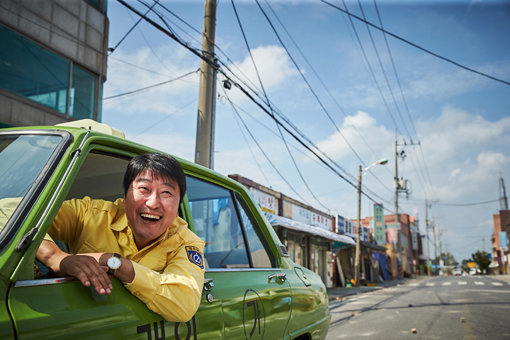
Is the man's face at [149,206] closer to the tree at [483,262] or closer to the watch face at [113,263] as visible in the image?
the watch face at [113,263]

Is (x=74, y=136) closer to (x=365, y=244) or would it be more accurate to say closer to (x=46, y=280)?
(x=46, y=280)

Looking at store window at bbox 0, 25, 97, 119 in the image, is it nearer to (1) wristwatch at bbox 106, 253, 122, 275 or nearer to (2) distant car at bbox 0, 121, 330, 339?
(2) distant car at bbox 0, 121, 330, 339

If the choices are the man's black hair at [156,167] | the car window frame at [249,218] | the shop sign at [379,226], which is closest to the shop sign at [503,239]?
the shop sign at [379,226]

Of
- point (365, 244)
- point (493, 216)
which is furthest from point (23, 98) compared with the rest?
point (493, 216)

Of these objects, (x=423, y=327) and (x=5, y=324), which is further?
(x=423, y=327)

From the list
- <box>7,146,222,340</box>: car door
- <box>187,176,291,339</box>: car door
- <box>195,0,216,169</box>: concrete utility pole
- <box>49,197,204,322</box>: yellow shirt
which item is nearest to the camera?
<box>7,146,222,340</box>: car door

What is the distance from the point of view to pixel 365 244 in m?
34.0

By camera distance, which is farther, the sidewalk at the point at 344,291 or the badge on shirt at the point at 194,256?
the sidewalk at the point at 344,291

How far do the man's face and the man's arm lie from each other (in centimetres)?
32

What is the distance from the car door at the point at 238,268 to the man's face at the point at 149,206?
47cm

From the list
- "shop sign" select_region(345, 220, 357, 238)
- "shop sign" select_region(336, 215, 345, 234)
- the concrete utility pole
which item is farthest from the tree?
the concrete utility pole

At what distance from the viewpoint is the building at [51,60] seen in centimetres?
993

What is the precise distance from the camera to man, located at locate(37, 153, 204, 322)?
1.71m

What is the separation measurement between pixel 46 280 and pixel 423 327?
8608 mm
